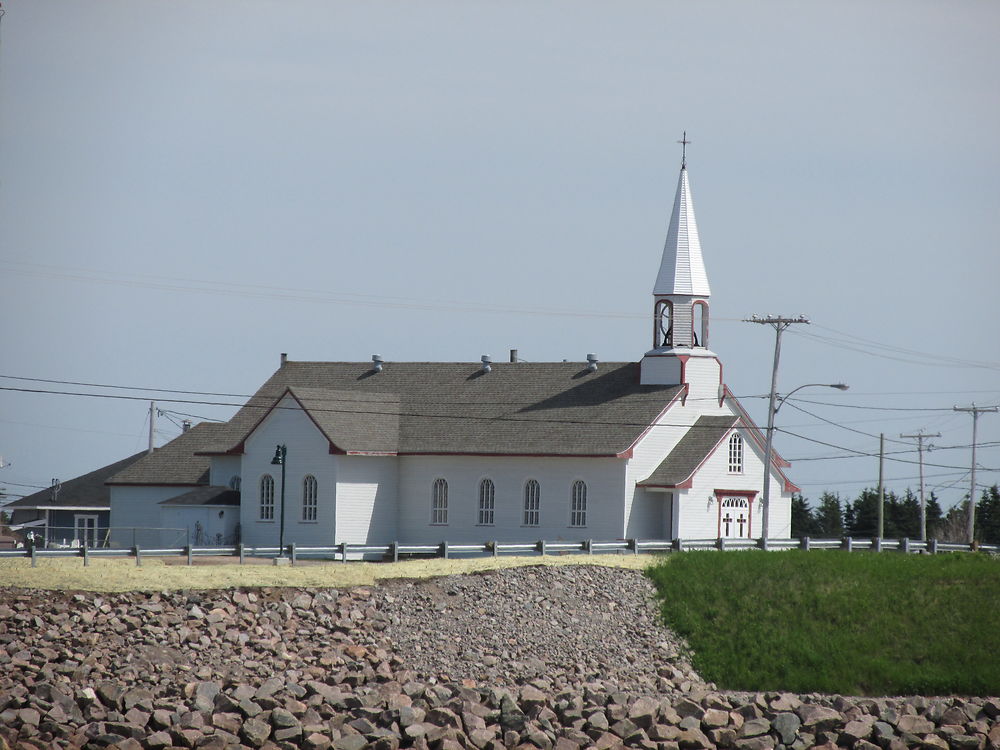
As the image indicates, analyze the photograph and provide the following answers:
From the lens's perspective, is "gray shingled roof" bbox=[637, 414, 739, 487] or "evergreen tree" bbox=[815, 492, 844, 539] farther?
"evergreen tree" bbox=[815, 492, 844, 539]

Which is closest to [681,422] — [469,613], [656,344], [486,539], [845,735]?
[656,344]

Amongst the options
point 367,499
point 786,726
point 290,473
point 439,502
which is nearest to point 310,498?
point 290,473

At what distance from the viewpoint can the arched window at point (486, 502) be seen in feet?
183

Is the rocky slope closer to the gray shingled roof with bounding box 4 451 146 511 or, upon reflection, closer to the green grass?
the green grass

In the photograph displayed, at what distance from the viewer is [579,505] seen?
54125 mm

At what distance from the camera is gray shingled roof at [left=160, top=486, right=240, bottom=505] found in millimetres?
57781

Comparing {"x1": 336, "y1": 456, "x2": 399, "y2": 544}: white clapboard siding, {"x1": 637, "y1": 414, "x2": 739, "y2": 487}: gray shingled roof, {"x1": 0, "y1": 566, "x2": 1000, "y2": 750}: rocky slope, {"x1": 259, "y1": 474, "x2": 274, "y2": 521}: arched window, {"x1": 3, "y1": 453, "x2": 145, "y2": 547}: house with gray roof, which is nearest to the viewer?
{"x1": 0, "y1": 566, "x2": 1000, "y2": 750}: rocky slope

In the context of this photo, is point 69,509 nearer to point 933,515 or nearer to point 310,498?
point 310,498

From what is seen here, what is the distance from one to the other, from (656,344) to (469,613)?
2069cm

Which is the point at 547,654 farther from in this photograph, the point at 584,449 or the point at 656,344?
the point at 656,344

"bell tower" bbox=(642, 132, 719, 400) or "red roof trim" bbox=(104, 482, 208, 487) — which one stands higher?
"bell tower" bbox=(642, 132, 719, 400)

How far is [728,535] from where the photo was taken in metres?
55.0

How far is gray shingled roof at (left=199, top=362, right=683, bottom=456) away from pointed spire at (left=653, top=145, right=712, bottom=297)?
3715 mm

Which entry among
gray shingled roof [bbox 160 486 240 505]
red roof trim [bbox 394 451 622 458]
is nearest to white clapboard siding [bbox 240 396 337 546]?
gray shingled roof [bbox 160 486 240 505]
